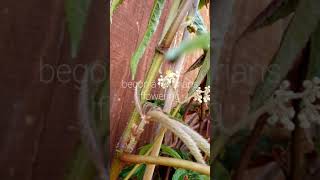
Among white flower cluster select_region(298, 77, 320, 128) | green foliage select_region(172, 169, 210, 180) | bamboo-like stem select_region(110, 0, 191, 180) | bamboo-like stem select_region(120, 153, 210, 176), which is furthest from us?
green foliage select_region(172, 169, 210, 180)

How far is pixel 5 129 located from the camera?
0.40m

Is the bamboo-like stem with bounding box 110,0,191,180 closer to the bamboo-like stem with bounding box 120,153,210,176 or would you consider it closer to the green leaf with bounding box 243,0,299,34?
the bamboo-like stem with bounding box 120,153,210,176

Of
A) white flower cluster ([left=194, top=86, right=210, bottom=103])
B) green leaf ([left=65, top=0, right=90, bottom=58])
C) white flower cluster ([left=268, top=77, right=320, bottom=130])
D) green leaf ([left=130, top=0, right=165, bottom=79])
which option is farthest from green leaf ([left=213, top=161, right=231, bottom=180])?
white flower cluster ([left=194, top=86, right=210, bottom=103])

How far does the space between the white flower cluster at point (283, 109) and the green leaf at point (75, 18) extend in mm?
181

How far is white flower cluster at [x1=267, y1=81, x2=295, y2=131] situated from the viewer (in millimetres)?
380

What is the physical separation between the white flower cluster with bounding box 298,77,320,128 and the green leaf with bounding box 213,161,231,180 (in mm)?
77

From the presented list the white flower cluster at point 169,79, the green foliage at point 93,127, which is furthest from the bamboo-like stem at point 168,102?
the green foliage at point 93,127

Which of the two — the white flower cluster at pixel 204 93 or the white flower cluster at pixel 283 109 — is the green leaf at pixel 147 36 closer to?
the white flower cluster at pixel 204 93

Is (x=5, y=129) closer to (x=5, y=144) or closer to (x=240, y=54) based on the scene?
(x=5, y=144)

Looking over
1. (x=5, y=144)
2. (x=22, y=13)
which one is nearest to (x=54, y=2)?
(x=22, y=13)

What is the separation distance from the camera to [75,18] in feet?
1.31

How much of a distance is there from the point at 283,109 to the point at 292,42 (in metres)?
0.06

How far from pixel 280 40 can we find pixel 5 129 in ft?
0.84

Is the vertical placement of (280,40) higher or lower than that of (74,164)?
higher
